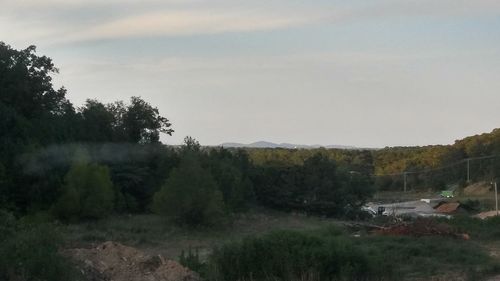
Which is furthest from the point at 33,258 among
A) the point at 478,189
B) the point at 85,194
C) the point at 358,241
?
the point at 478,189

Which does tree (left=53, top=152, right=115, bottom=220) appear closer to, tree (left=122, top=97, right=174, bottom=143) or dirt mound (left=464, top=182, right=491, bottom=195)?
tree (left=122, top=97, right=174, bottom=143)

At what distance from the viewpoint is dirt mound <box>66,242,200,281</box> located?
21.8 metres

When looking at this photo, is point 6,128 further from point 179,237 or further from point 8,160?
point 179,237

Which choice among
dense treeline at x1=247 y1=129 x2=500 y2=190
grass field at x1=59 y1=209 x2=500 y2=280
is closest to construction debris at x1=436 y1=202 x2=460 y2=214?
grass field at x1=59 y1=209 x2=500 y2=280

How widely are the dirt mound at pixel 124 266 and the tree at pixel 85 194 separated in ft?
72.6

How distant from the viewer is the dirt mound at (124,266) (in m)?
21.8

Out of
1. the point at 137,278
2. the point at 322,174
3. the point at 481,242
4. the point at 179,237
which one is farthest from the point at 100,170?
the point at 137,278

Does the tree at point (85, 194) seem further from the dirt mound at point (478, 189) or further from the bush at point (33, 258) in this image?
the dirt mound at point (478, 189)

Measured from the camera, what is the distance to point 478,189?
98.1 meters

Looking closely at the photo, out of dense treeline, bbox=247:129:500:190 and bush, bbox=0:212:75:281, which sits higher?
dense treeline, bbox=247:129:500:190

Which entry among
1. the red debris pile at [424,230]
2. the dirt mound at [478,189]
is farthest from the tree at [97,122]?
the dirt mound at [478,189]

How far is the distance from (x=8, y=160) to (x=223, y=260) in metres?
31.8

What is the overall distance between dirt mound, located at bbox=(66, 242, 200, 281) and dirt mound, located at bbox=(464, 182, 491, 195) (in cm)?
7491

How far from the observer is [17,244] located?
18.0 meters
